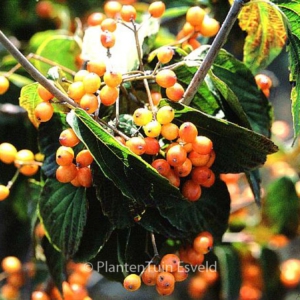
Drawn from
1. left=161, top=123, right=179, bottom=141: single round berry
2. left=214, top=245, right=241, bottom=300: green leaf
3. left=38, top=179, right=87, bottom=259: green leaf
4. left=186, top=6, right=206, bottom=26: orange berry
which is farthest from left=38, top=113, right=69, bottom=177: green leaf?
left=214, top=245, right=241, bottom=300: green leaf

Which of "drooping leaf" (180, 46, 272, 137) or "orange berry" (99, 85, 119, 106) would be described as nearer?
"orange berry" (99, 85, 119, 106)

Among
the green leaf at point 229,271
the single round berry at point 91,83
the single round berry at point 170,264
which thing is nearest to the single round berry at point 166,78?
the single round berry at point 91,83

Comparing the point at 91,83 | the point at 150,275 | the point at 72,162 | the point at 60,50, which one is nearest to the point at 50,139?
the point at 72,162

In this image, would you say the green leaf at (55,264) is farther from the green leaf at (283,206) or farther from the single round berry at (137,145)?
the green leaf at (283,206)

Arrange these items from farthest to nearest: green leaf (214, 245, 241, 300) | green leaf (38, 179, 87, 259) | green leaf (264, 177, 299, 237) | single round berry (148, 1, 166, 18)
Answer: green leaf (264, 177, 299, 237) < green leaf (214, 245, 241, 300) < single round berry (148, 1, 166, 18) < green leaf (38, 179, 87, 259)

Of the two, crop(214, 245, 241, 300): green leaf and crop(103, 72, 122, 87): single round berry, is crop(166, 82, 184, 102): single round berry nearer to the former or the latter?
crop(103, 72, 122, 87): single round berry

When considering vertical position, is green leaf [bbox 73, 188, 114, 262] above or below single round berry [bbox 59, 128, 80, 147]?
below
